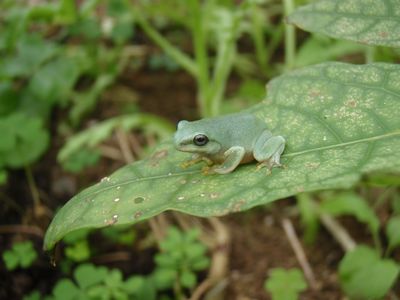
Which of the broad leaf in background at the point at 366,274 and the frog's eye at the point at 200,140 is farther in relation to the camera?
the broad leaf in background at the point at 366,274

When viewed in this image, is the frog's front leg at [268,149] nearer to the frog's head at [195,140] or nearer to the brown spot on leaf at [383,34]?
the frog's head at [195,140]

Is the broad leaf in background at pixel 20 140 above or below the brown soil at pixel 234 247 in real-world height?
above

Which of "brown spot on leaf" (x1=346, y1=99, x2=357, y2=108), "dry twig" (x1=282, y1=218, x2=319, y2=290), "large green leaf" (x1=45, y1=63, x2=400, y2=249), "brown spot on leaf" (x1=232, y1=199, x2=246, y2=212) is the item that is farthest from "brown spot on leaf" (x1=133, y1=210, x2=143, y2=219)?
"dry twig" (x1=282, y1=218, x2=319, y2=290)

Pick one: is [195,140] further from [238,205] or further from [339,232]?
[339,232]

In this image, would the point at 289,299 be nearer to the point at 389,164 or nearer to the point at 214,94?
the point at 389,164

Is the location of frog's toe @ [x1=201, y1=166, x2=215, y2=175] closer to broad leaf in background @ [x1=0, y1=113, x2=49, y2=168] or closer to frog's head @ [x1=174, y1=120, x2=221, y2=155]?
frog's head @ [x1=174, y1=120, x2=221, y2=155]

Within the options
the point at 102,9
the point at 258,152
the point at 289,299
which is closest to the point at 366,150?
the point at 258,152

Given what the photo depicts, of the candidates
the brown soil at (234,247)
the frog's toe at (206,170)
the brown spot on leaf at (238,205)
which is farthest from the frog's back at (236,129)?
the brown soil at (234,247)

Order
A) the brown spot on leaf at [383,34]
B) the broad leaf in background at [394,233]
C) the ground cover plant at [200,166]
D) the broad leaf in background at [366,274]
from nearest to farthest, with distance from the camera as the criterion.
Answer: the ground cover plant at [200,166] < the brown spot on leaf at [383,34] < the broad leaf in background at [366,274] < the broad leaf in background at [394,233]
